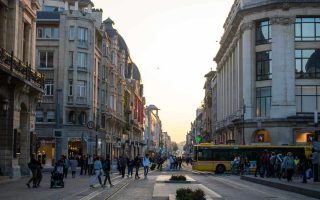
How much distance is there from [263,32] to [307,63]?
694 cm

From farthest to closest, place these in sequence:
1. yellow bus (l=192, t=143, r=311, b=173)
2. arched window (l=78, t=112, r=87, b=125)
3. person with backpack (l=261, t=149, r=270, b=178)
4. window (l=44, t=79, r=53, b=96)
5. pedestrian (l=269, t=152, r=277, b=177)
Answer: arched window (l=78, t=112, r=87, b=125) < window (l=44, t=79, r=53, b=96) < yellow bus (l=192, t=143, r=311, b=173) < person with backpack (l=261, t=149, r=270, b=178) < pedestrian (l=269, t=152, r=277, b=177)

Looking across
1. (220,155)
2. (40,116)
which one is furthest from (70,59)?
(220,155)

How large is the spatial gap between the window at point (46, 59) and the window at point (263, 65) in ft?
84.3

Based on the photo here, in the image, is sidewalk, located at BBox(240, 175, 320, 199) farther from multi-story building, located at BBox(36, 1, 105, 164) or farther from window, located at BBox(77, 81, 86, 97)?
window, located at BBox(77, 81, 86, 97)

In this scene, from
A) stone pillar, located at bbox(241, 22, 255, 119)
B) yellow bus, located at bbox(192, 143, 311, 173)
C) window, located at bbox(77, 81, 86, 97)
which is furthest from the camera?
stone pillar, located at bbox(241, 22, 255, 119)

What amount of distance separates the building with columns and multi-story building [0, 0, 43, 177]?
116 ft

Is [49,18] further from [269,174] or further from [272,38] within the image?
[269,174]

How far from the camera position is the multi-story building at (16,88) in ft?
119

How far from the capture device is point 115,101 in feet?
313

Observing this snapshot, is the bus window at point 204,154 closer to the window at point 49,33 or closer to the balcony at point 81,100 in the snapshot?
the balcony at point 81,100

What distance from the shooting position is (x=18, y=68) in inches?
1469

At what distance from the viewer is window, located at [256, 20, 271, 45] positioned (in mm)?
76006

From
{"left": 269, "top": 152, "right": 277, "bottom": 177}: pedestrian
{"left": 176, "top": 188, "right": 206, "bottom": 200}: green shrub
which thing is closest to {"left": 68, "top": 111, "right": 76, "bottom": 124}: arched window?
{"left": 269, "top": 152, "right": 277, "bottom": 177}: pedestrian

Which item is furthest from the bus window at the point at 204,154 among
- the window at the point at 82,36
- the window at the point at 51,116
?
the window at the point at 82,36
